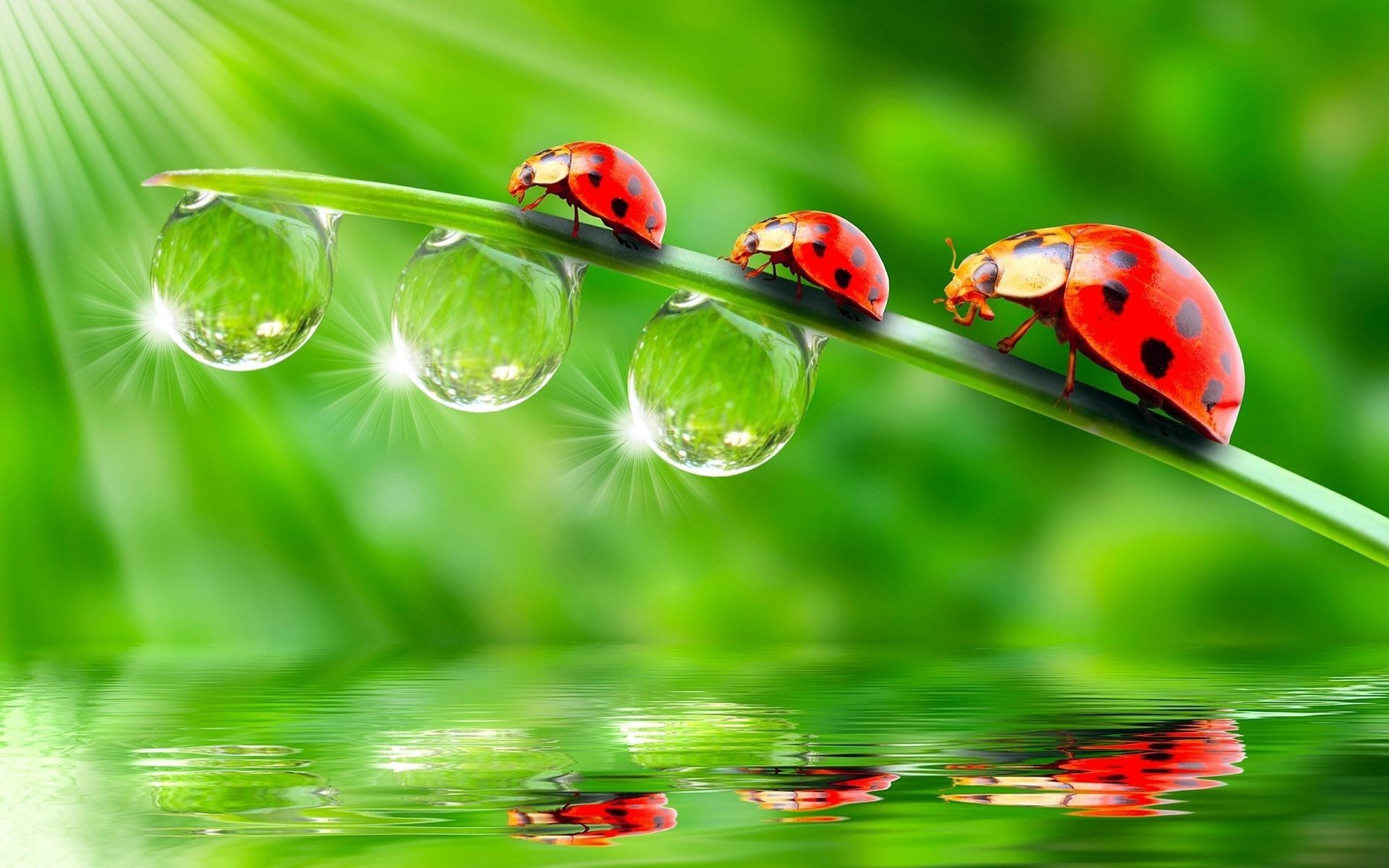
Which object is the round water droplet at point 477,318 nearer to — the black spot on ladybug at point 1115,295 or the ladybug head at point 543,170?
the ladybug head at point 543,170

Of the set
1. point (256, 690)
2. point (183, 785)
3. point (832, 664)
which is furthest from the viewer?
point (832, 664)

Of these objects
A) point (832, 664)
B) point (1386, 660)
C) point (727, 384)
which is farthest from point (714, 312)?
point (1386, 660)

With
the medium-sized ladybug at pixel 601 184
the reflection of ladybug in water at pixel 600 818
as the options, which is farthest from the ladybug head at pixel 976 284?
the reflection of ladybug in water at pixel 600 818

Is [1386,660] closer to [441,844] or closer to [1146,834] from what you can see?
[1146,834]

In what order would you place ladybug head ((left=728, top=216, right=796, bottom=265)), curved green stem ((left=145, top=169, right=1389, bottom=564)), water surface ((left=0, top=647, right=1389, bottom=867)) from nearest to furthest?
curved green stem ((left=145, top=169, right=1389, bottom=564)), water surface ((left=0, top=647, right=1389, bottom=867)), ladybug head ((left=728, top=216, right=796, bottom=265))

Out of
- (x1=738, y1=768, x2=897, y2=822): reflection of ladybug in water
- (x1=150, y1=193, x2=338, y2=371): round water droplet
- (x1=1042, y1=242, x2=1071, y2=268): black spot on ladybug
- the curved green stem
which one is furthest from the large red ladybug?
(x1=150, y1=193, x2=338, y2=371): round water droplet

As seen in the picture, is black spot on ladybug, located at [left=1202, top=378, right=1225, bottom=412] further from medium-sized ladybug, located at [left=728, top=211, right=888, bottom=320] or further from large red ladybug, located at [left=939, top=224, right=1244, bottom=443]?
medium-sized ladybug, located at [left=728, top=211, right=888, bottom=320]
